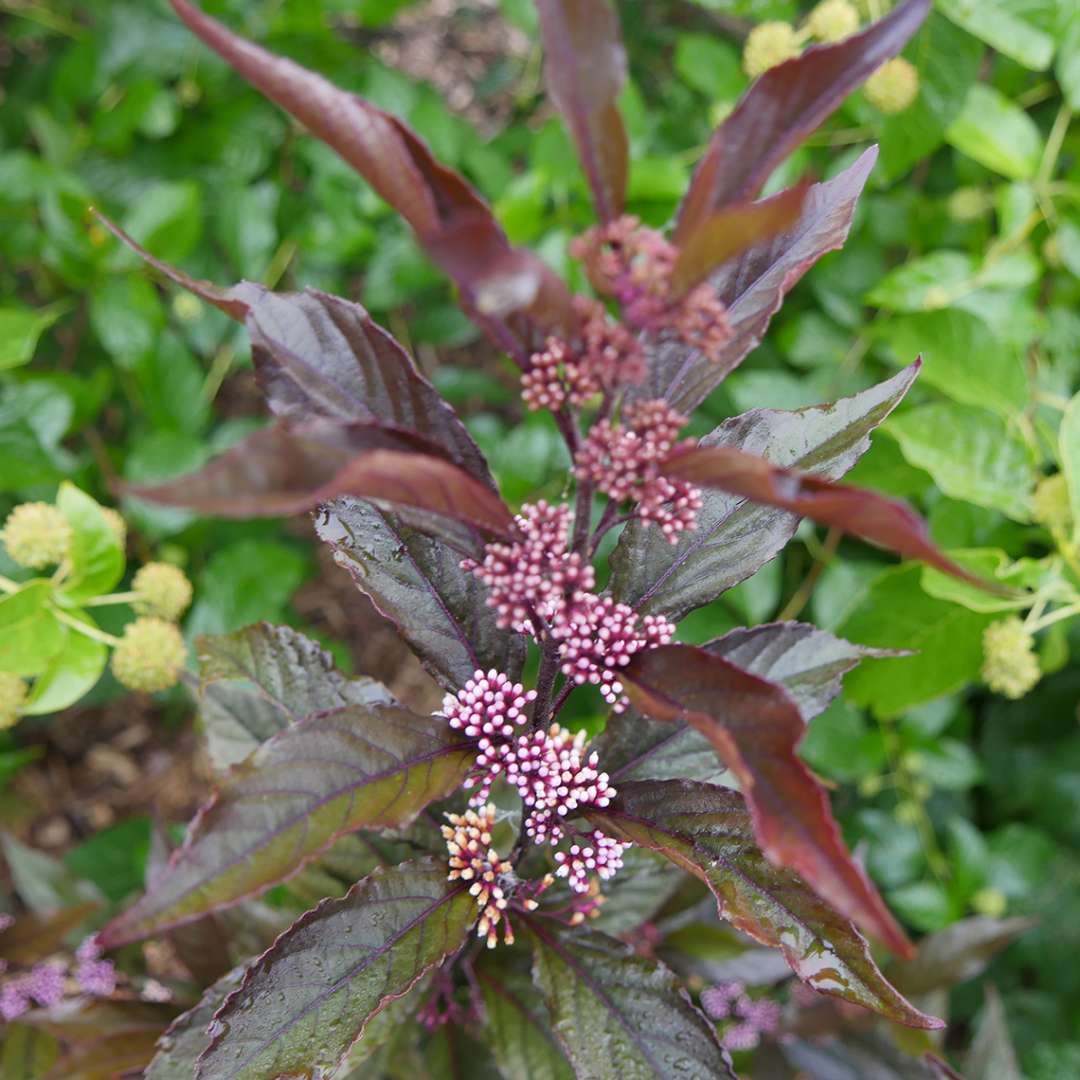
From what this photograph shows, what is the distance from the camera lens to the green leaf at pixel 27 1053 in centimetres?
138

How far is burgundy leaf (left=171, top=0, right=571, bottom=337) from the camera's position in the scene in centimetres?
57

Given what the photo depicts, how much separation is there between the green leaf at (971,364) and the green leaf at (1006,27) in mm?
→ 415

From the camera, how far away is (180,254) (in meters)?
1.76

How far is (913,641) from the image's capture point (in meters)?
1.46

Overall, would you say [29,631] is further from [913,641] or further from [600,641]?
[913,641]

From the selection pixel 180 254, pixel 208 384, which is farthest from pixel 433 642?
pixel 208 384

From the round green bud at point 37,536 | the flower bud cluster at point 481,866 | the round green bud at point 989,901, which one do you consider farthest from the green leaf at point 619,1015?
the round green bud at point 989,901

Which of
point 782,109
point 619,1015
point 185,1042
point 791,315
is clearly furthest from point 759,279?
point 791,315

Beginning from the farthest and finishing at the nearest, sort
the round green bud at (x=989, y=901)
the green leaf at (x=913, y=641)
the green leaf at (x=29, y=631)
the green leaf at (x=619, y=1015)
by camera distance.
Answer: the round green bud at (x=989, y=901) < the green leaf at (x=913, y=641) < the green leaf at (x=29, y=631) < the green leaf at (x=619, y=1015)

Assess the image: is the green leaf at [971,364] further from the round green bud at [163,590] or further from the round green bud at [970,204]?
the round green bud at [163,590]

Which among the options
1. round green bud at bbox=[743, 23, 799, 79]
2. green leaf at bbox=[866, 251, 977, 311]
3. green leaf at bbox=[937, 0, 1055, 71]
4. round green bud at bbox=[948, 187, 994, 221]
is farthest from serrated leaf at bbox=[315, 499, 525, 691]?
round green bud at bbox=[948, 187, 994, 221]

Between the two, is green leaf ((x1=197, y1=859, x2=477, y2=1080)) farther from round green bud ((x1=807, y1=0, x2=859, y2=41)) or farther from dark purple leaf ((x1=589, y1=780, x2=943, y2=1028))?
round green bud ((x1=807, y1=0, x2=859, y2=41))

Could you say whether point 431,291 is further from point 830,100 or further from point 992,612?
point 830,100

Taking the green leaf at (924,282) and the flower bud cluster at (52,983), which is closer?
the flower bud cluster at (52,983)
